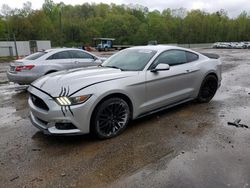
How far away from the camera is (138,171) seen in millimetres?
3186

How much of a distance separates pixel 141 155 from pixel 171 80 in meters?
1.92

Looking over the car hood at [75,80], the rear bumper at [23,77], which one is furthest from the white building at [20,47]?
the car hood at [75,80]

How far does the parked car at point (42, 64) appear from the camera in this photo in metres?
7.81

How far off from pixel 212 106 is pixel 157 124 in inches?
72.3

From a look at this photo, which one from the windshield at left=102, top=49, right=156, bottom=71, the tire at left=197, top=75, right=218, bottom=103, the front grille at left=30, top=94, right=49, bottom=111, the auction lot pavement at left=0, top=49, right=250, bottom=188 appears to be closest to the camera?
the auction lot pavement at left=0, top=49, right=250, bottom=188

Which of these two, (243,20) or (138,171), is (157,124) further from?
(243,20)

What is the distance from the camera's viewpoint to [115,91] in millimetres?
4035

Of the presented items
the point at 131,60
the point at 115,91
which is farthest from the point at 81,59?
the point at 115,91

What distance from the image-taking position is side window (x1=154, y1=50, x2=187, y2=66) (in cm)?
496

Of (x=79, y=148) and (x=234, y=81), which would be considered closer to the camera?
(x=79, y=148)

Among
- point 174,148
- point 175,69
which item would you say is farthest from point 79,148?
point 175,69

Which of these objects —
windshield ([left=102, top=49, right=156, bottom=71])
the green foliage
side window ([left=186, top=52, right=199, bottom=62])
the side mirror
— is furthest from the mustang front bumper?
the green foliage

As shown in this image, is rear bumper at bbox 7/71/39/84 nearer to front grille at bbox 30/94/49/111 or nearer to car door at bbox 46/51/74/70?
car door at bbox 46/51/74/70

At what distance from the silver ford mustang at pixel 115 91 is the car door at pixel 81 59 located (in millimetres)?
3583
